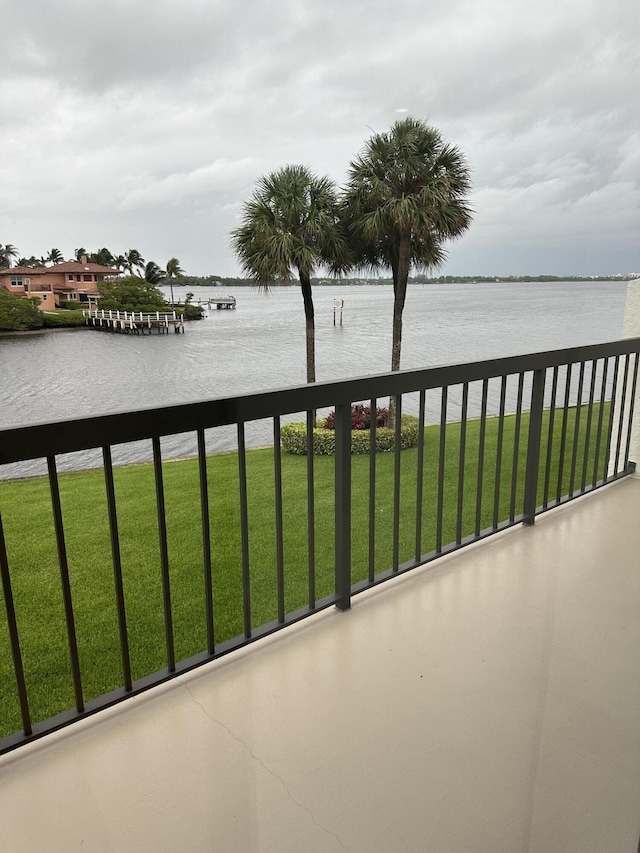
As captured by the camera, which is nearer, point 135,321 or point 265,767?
point 265,767

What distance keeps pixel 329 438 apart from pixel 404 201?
2.72ft

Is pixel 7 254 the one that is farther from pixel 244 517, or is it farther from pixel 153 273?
pixel 244 517

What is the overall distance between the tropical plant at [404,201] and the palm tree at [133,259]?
66 centimetres

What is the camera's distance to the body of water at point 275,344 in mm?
1619

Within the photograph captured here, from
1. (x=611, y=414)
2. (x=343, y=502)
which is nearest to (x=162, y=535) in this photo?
(x=343, y=502)

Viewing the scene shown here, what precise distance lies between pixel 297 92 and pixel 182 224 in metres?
0.69

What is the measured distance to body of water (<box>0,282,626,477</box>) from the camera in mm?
1619

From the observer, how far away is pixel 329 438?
2023mm

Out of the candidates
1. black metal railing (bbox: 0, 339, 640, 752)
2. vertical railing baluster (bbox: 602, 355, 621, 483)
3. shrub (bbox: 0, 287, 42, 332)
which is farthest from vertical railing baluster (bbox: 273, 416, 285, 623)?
vertical railing baluster (bbox: 602, 355, 621, 483)

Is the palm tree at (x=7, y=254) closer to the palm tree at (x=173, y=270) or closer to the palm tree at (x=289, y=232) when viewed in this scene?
the palm tree at (x=173, y=270)

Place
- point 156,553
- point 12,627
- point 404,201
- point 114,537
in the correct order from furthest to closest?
point 156,553 → point 404,201 → point 114,537 → point 12,627

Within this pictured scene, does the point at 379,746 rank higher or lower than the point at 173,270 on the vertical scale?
lower

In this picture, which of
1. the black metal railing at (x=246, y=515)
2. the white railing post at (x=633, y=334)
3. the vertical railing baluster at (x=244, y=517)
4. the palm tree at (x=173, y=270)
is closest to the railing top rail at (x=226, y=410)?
the black metal railing at (x=246, y=515)

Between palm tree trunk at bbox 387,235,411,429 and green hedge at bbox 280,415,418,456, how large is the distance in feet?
0.48
